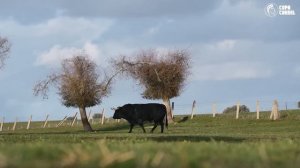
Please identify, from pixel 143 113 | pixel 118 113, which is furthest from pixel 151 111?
pixel 118 113

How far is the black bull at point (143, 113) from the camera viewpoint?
46.4 metres

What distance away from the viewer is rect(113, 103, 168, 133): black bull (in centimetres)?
4638

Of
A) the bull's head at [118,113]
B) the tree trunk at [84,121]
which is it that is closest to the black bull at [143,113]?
the bull's head at [118,113]

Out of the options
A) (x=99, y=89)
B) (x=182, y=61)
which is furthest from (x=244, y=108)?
(x=99, y=89)

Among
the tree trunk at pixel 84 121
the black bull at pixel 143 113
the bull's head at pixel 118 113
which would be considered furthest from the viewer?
the tree trunk at pixel 84 121

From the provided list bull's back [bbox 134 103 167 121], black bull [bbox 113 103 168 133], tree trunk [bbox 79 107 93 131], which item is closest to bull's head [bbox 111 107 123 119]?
black bull [bbox 113 103 168 133]

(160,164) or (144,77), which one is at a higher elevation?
(144,77)

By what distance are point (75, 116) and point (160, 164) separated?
8790 centimetres

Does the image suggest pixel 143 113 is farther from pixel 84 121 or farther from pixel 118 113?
pixel 84 121

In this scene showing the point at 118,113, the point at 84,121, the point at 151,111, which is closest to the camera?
the point at 151,111

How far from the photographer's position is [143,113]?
47156 millimetres

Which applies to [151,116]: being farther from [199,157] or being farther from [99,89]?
[199,157]

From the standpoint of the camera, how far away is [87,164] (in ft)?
14.1

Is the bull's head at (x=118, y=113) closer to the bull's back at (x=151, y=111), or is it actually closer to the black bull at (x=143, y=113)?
the black bull at (x=143, y=113)
